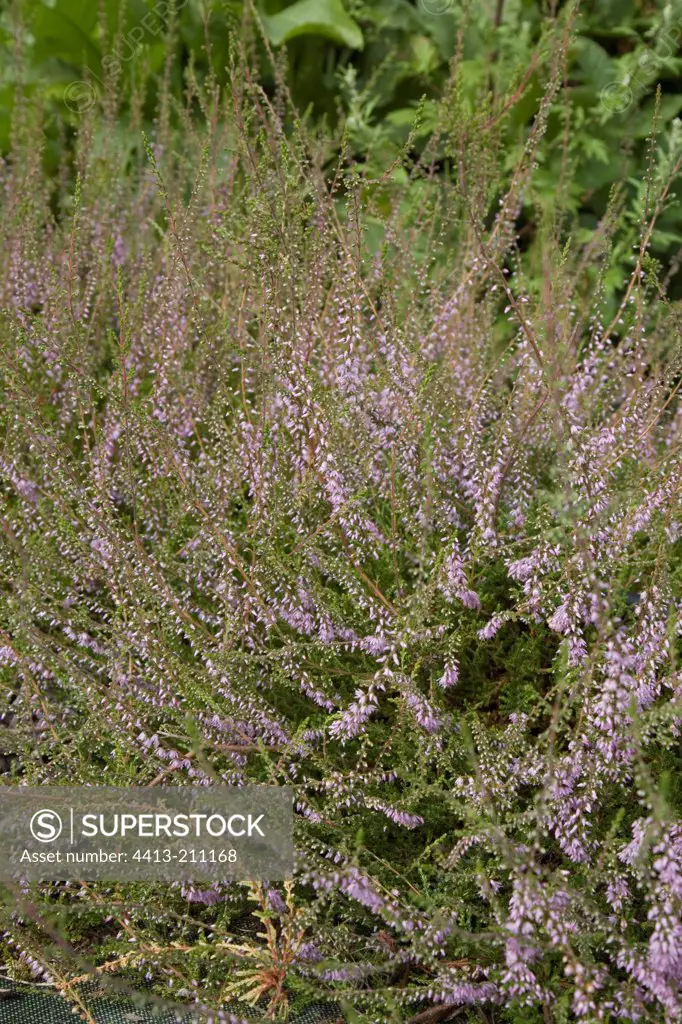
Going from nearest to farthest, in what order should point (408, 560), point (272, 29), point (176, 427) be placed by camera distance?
point (408, 560)
point (176, 427)
point (272, 29)

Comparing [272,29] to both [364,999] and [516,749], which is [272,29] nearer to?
[516,749]

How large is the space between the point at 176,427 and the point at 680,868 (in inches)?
67.6

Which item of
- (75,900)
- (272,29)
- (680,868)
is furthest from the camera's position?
(272,29)

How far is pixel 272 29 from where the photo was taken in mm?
5074

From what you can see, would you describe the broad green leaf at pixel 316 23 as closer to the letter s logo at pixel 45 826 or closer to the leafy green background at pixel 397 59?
the leafy green background at pixel 397 59

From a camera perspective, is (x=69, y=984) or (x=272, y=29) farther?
(x=272, y=29)

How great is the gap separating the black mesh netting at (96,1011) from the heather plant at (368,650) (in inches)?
2.1

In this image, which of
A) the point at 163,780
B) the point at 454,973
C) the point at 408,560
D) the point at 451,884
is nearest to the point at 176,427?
the point at 408,560

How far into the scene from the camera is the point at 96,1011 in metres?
1.94
